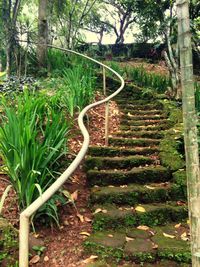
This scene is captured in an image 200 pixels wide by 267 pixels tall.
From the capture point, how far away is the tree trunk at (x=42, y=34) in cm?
754

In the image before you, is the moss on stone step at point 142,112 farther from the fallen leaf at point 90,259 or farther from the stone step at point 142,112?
the fallen leaf at point 90,259

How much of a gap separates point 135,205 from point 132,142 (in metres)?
1.34

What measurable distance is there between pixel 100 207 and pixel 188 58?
1.83 m

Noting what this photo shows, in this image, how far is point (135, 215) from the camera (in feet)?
10.2

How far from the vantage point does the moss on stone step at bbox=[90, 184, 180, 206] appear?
10.9 ft

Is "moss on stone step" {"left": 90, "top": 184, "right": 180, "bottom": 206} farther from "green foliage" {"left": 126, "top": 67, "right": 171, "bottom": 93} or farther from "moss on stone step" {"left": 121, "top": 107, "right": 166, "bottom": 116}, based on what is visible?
"green foliage" {"left": 126, "top": 67, "right": 171, "bottom": 93}

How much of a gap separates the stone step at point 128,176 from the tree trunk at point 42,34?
4.71 metres

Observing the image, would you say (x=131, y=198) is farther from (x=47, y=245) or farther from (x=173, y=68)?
(x=173, y=68)

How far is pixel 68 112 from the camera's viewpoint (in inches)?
190

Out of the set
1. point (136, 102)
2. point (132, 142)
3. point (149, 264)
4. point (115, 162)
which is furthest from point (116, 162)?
point (136, 102)

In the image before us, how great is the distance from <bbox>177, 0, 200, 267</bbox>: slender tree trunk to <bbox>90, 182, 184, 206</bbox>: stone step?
1525 mm

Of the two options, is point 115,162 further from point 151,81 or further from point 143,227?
point 151,81

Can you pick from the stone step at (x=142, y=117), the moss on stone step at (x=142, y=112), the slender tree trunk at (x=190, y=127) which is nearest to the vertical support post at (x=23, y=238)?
the slender tree trunk at (x=190, y=127)

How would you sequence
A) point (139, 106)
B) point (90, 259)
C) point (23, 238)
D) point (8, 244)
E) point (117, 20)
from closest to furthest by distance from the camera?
point (23, 238) < point (8, 244) < point (90, 259) < point (139, 106) < point (117, 20)
